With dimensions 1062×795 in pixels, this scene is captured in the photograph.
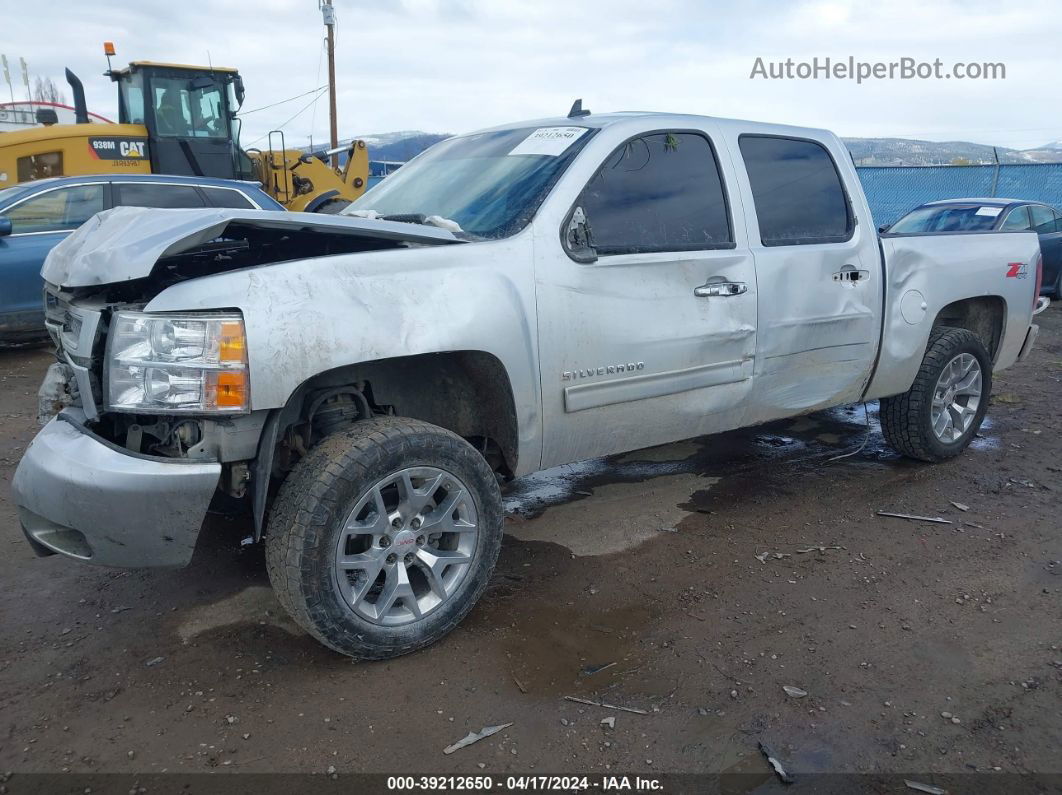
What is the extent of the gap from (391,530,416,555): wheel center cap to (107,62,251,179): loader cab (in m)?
10.3

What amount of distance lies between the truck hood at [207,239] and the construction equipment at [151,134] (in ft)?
26.8

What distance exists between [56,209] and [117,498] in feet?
20.3

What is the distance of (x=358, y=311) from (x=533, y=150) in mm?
1335

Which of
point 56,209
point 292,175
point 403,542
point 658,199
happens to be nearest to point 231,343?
point 403,542

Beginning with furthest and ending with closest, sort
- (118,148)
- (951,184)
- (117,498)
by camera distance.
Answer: (951,184) < (118,148) < (117,498)

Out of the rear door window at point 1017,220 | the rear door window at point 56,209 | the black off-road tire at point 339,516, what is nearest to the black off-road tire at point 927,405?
the black off-road tire at point 339,516

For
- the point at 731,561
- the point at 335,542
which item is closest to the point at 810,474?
the point at 731,561

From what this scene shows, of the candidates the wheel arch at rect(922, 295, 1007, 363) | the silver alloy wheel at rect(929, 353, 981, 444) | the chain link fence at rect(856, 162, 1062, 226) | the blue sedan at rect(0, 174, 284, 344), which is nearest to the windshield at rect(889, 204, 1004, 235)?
the chain link fence at rect(856, 162, 1062, 226)

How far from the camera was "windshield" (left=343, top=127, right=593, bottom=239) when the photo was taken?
338 cm

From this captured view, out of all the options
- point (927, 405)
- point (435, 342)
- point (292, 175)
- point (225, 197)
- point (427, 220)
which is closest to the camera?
point (435, 342)

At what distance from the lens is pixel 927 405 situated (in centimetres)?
486

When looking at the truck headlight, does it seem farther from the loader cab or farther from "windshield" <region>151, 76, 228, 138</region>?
"windshield" <region>151, 76, 228, 138</region>

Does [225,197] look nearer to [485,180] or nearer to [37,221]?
[37,221]

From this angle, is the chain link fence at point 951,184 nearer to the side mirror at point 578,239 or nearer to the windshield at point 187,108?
the windshield at point 187,108
